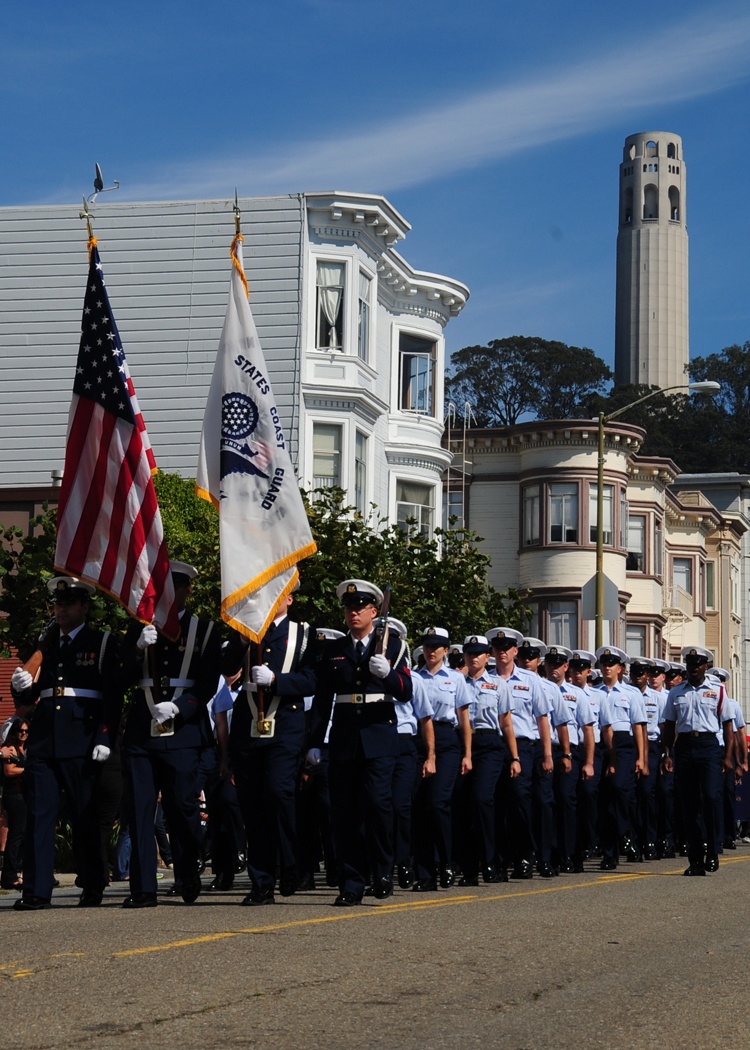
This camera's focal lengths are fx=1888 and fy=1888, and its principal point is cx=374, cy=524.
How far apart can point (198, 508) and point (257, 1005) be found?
2633cm

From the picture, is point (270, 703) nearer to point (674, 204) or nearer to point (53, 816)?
point (53, 816)

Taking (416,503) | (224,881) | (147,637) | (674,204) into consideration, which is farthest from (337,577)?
(674,204)

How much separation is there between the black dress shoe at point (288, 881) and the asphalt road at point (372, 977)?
0.21 meters

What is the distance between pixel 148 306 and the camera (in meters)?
40.2

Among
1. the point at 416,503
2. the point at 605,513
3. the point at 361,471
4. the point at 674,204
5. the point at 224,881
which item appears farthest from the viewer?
the point at 674,204

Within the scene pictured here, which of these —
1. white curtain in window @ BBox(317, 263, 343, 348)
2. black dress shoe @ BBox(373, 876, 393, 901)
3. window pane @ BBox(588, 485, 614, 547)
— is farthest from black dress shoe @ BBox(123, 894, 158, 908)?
window pane @ BBox(588, 485, 614, 547)

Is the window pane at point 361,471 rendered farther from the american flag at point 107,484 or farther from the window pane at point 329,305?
the american flag at point 107,484

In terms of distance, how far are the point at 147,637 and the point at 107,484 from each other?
65.1 inches

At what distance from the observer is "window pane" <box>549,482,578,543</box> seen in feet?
175

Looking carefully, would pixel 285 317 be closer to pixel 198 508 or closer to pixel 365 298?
pixel 365 298

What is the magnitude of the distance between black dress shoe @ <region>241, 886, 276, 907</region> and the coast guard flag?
1.66 m

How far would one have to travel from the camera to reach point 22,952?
8.49 meters

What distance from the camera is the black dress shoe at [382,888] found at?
12.0 metres

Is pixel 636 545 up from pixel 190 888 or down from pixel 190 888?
up
